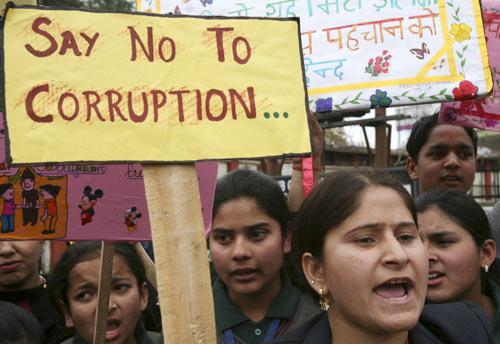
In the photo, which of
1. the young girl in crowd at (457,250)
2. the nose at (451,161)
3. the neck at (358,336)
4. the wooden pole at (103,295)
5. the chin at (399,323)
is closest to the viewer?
the chin at (399,323)

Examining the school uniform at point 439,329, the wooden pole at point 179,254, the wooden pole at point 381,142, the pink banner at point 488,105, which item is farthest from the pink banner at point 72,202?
the wooden pole at point 381,142

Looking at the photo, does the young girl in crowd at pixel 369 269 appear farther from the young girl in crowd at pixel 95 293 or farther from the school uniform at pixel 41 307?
the school uniform at pixel 41 307

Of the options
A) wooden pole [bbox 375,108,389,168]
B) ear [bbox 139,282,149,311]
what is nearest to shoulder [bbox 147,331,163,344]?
ear [bbox 139,282,149,311]

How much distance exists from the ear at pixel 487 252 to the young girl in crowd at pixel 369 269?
57 centimetres

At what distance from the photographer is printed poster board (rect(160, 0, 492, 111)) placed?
243cm

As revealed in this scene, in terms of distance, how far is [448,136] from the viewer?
10.2 ft

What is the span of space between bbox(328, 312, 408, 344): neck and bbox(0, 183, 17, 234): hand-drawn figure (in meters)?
1.16

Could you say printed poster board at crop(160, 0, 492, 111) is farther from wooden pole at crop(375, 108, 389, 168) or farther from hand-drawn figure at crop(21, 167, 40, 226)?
wooden pole at crop(375, 108, 389, 168)

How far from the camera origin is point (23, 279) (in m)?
2.95

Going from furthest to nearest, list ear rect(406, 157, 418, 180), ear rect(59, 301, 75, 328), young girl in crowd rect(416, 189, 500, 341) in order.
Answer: ear rect(406, 157, 418, 180)
ear rect(59, 301, 75, 328)
young girl in crowd rect(416, 189, 500, 341)

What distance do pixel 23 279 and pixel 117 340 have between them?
2.09ft

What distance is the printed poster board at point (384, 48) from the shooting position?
7.97 feet

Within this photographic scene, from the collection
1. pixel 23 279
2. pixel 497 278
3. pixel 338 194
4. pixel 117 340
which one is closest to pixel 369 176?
pixel 338 194

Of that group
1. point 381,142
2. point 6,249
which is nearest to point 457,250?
point 6,249
